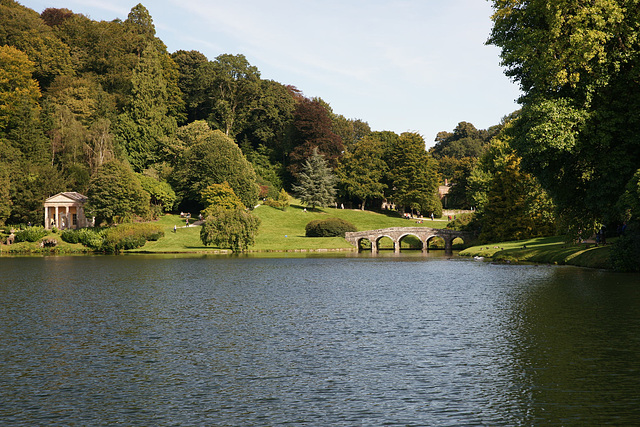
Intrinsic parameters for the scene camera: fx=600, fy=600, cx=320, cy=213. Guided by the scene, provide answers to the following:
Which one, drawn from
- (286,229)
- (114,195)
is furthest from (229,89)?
(114,195)

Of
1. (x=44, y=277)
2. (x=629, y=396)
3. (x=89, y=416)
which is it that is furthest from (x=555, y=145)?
(x=44, y=277)

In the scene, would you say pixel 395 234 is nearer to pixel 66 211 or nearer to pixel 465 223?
pixel 465 223

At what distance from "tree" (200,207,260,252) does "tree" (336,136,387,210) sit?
4272 cm

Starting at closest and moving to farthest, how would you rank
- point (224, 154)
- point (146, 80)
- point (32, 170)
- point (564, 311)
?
point (564, 311) < point (32, 170) < point (224, 154) < point (146, 80)

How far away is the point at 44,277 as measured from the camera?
44094 mm

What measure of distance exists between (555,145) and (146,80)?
312 feet

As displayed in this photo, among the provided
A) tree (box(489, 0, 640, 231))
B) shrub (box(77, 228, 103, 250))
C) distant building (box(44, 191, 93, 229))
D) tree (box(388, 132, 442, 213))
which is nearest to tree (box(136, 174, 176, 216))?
→ distant building (box(44, 191, 93, 229))

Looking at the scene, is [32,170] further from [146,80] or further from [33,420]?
[33,420]

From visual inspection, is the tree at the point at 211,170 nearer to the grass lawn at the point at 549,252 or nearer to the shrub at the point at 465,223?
the shrub at the point at 465,223

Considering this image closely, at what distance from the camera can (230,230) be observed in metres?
79.4

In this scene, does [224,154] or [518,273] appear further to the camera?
[224,154]

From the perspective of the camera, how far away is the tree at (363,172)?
4751 inches

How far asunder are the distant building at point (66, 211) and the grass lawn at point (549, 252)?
2310 inches

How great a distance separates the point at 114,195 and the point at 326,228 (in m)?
32.7
